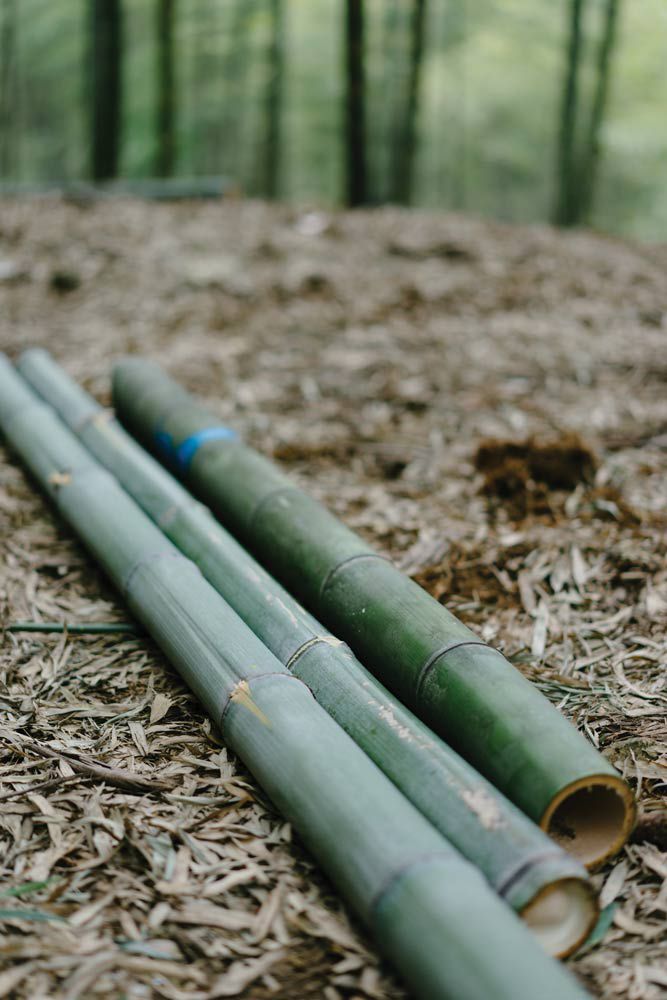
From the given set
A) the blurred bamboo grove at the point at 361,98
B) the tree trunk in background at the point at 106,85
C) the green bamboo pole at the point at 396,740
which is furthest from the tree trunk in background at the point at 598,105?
the green bamboo pole at the point at 396,740

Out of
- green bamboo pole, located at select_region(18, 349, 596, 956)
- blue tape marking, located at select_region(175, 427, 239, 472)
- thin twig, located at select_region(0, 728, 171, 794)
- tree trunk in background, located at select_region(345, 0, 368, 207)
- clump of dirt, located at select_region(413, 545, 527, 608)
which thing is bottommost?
thin twig, located at select_region(0, 728, 171, 794)

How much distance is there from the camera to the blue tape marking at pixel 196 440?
3.27m

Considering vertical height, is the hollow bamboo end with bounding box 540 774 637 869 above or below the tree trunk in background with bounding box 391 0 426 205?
below

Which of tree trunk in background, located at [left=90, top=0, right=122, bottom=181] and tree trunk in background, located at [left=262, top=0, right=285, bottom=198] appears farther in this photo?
tree trunk in background, located at [left=262, top=0, right=285, bottom=198]

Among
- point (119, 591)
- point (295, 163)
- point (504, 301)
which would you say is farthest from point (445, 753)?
point (295, 163)

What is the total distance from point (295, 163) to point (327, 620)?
2868 centimetres

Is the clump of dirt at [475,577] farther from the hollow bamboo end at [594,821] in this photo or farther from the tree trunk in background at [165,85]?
the tree trunk in background at [165,85]

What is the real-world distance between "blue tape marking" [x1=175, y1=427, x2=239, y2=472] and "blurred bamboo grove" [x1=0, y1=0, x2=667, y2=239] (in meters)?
6.32

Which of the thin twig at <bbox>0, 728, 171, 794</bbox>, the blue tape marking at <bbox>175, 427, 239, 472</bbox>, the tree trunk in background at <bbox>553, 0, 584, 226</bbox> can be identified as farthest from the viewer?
the tree trunk in background at <bbox>553, 0, 584, 226</bbox>

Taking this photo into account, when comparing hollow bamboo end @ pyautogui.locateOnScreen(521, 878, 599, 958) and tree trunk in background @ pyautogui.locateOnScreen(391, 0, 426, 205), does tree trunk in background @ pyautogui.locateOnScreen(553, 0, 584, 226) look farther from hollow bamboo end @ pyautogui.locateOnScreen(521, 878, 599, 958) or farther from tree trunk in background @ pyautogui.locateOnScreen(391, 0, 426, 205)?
hollow bamboo end @ pyautogui.locateOnScreen(521, 878, 599, 958)

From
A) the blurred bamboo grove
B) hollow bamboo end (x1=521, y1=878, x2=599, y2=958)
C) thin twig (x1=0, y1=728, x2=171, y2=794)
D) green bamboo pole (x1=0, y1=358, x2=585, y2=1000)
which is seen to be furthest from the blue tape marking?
the blurred bamboo grove

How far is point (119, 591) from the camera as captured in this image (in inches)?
112

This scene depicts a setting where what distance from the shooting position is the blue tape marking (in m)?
3.27

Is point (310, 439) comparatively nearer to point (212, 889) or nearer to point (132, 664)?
point (132, 664)
